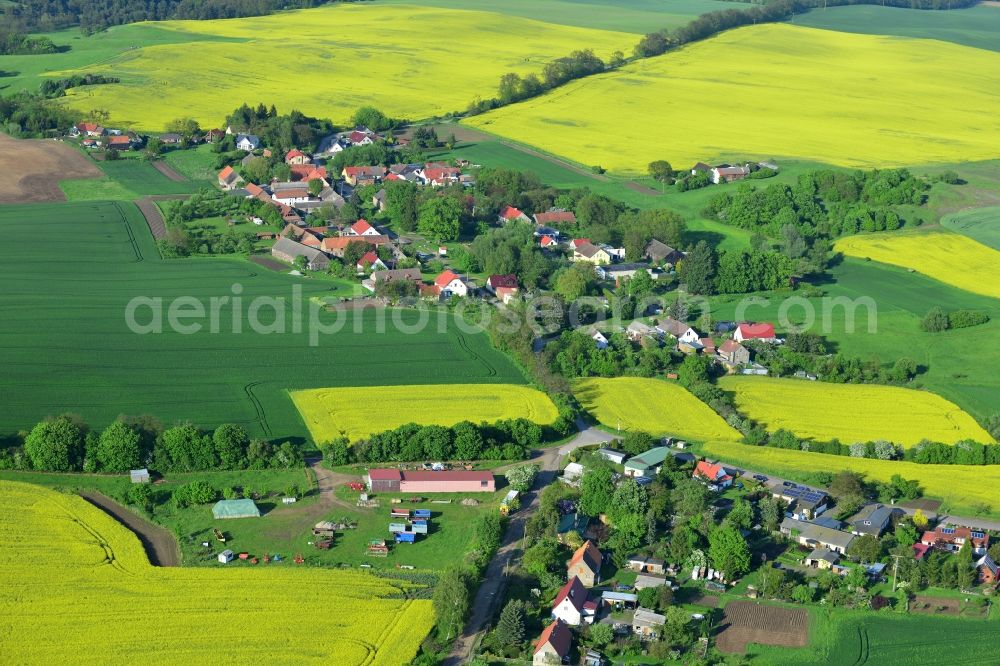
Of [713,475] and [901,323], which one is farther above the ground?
[901,323]

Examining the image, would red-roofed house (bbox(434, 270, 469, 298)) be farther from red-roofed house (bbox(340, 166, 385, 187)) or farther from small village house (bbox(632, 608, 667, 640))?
small village house (bbox(632, 608, 667, 640))

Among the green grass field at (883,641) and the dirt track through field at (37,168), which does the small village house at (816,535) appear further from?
the dirt track through field at (37,168)

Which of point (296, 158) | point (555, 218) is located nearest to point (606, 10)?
point (296, 158)

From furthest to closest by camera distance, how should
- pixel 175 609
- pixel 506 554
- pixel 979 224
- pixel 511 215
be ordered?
pixel 979 224
pixel 511 215
pixel 506 554
pixel 175 609

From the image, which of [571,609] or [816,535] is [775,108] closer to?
[816,535]

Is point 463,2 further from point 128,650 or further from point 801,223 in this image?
point 128,650

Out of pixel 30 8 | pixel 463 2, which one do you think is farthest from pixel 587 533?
pixel 463 2

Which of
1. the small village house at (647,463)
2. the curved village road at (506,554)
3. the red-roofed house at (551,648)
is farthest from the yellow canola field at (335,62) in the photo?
the red-roofed house at (551,648)
